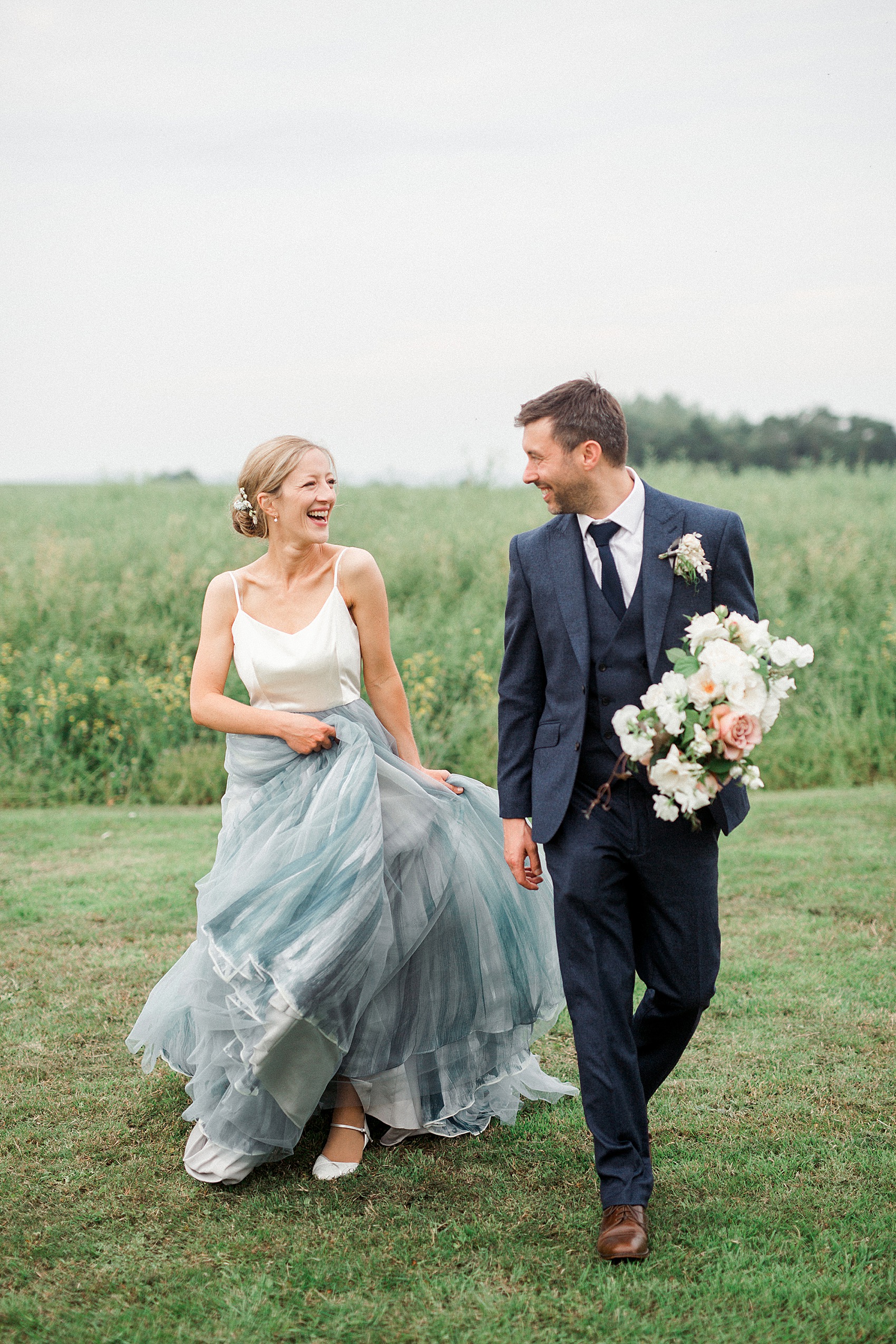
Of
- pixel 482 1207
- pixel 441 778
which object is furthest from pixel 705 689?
pixel 482 1207

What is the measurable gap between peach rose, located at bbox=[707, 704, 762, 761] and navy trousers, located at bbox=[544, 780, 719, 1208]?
1.31 ft

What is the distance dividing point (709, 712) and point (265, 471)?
191 cm

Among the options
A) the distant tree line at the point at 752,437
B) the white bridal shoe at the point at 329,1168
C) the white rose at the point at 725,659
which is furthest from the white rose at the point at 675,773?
the distant tree line at the point at 752,437

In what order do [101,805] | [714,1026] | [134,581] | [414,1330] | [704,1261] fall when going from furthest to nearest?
[134,581] < [101,805] < [714,1026] < [704,1261] < [414,1330]

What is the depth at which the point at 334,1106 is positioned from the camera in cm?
404

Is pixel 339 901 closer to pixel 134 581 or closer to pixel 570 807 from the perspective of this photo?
pixel 570 807

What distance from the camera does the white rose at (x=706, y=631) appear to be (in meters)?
3.10

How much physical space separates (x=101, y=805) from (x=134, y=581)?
10.9 ft

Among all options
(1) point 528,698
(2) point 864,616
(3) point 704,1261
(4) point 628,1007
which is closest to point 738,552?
(1) point 528,698

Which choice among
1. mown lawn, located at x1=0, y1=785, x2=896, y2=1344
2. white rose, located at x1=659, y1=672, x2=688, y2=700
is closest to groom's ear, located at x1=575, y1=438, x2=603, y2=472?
white rose, located at x1=659, y1=672, x2=688, y2=700

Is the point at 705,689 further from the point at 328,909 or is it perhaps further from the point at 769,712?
the point at 328,909

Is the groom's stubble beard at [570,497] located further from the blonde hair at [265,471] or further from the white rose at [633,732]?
the blonde hair at [265,471]

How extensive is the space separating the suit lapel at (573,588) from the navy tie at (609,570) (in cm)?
6

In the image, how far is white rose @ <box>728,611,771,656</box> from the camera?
3.09m
